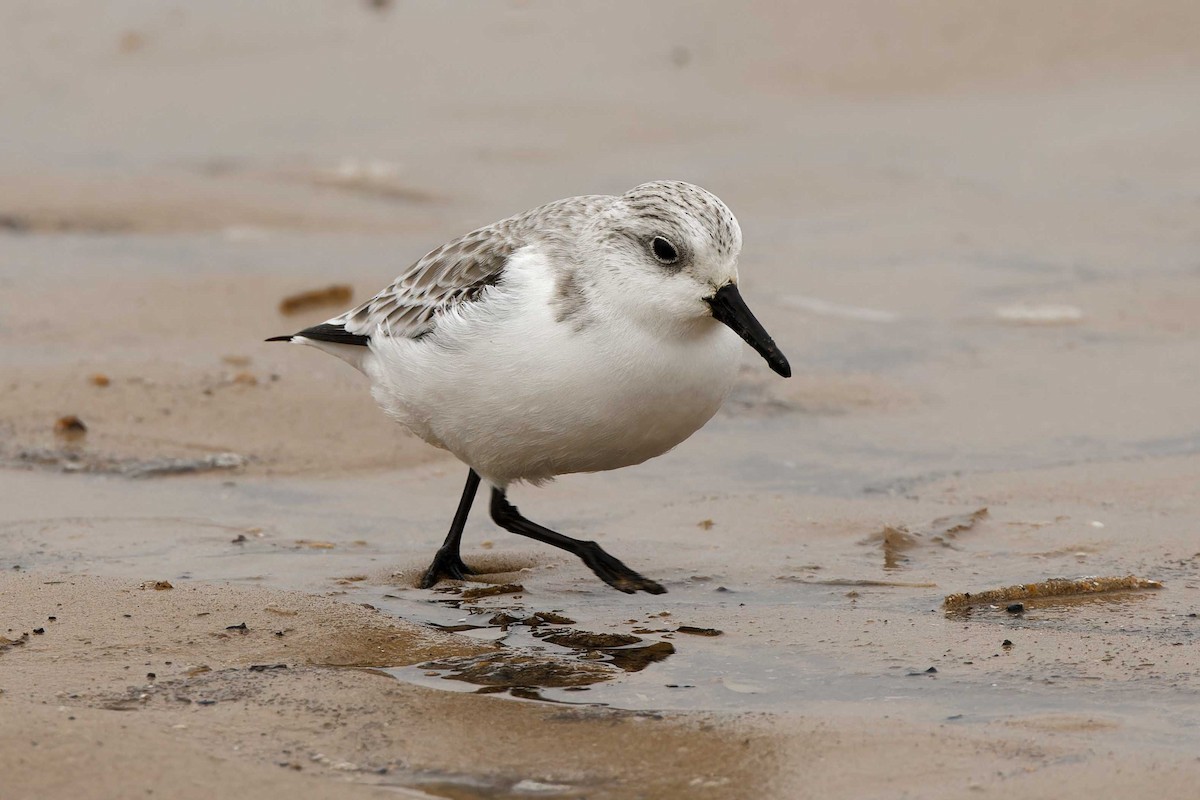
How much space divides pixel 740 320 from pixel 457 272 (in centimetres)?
144

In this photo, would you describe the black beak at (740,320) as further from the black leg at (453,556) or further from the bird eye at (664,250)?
the black leg at (453,556)

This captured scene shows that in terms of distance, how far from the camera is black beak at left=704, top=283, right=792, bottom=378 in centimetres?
561

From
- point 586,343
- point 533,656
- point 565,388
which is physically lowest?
point 533,656

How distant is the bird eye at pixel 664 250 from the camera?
5729mm

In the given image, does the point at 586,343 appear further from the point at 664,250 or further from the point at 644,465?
the point at 644,465

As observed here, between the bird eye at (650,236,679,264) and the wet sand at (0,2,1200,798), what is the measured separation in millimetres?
1264

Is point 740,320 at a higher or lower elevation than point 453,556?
higher

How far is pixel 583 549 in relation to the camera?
634 cm

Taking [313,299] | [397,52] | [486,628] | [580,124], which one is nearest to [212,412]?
[313,299]

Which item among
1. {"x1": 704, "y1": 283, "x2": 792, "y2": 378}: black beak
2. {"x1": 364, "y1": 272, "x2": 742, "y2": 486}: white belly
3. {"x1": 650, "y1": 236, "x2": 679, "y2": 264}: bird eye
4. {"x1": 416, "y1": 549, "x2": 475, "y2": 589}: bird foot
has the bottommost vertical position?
{"x1": 416, "y1": 549, "x2": 475, "y2": 589}: bird foot

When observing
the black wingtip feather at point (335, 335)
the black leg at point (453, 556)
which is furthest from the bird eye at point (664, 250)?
the black wingtip feather at point (335, 335)

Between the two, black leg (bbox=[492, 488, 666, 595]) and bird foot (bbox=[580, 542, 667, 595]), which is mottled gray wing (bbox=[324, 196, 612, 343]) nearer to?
black leg (bbox=[492, 488, 666, 595])

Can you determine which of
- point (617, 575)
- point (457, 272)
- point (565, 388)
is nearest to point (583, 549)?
point (617, 575)

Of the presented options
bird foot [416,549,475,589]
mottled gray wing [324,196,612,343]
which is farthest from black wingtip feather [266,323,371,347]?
bird foot [416,549,475,589]
